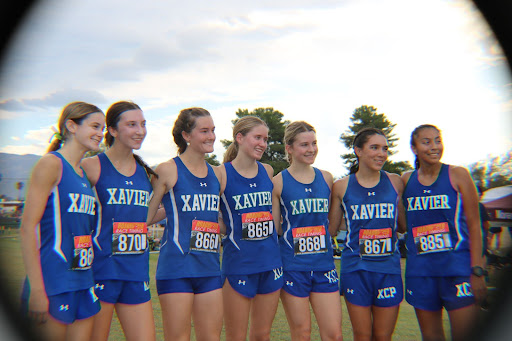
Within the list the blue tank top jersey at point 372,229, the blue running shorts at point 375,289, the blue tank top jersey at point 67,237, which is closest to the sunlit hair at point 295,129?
the blue tank top jersey at point 372,229

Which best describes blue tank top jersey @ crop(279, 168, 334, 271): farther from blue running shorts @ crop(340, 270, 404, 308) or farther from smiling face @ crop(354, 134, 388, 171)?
Result: smiling face @ crop(354, 134, 388, 171)

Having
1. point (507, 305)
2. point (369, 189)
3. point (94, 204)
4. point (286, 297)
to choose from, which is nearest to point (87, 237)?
point (94, 204)

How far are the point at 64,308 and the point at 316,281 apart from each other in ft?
6.73

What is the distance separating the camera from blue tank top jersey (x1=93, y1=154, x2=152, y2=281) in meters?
3.08

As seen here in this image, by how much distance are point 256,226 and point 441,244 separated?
160cm

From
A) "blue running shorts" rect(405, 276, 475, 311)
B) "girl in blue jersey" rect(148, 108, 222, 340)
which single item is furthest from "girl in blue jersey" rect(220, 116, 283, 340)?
"blue running shorts" rect(405, 276, 475, 311)

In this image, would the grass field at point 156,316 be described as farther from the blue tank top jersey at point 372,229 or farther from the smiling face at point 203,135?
the smiling face at point 203,135

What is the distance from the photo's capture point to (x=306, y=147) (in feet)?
13.0

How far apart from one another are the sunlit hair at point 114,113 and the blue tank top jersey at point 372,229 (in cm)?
210

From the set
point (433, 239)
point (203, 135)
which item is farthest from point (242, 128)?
point (433, 239)

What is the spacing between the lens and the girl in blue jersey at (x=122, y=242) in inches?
120

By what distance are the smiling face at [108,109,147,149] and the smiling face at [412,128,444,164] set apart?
95.7 inches

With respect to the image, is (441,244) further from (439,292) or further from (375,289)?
(375,289)

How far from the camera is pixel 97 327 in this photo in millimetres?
2992
